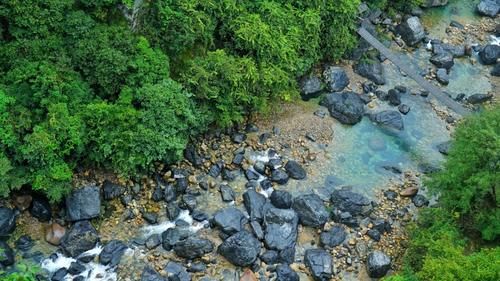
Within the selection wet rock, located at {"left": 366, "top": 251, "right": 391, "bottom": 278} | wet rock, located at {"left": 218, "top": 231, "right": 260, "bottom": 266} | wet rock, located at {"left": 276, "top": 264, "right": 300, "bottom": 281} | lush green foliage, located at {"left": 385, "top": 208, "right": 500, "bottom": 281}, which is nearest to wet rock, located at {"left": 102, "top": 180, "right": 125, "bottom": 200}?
wet rock, located at {"left": 218, "top": 231, "right": 260, "bottom": 266}

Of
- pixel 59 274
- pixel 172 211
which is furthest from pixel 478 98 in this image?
pixel 59 274

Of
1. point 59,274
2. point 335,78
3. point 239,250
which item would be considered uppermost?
point 335,78

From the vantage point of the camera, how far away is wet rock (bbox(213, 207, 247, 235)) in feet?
55.4

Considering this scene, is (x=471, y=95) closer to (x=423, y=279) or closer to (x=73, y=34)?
(x=423, y=279)

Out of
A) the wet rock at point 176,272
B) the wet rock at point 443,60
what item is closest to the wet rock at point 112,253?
the wet rock at point 176,272

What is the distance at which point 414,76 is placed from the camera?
22.2 m

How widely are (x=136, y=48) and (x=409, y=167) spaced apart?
9.90 meters

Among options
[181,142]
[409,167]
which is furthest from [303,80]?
[181,142]

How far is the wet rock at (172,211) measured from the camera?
17.2 m

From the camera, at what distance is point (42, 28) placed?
15.8 m

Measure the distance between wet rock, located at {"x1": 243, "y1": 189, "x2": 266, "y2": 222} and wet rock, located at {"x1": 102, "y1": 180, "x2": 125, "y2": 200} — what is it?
3711mm

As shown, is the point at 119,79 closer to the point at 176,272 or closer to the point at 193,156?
the point at 193,156

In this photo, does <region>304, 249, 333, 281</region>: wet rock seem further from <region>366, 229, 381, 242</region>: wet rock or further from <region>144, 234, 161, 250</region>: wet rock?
<region>144, 234, 161, 250</region>: wet rock

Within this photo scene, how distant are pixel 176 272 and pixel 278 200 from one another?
12.9 feet
